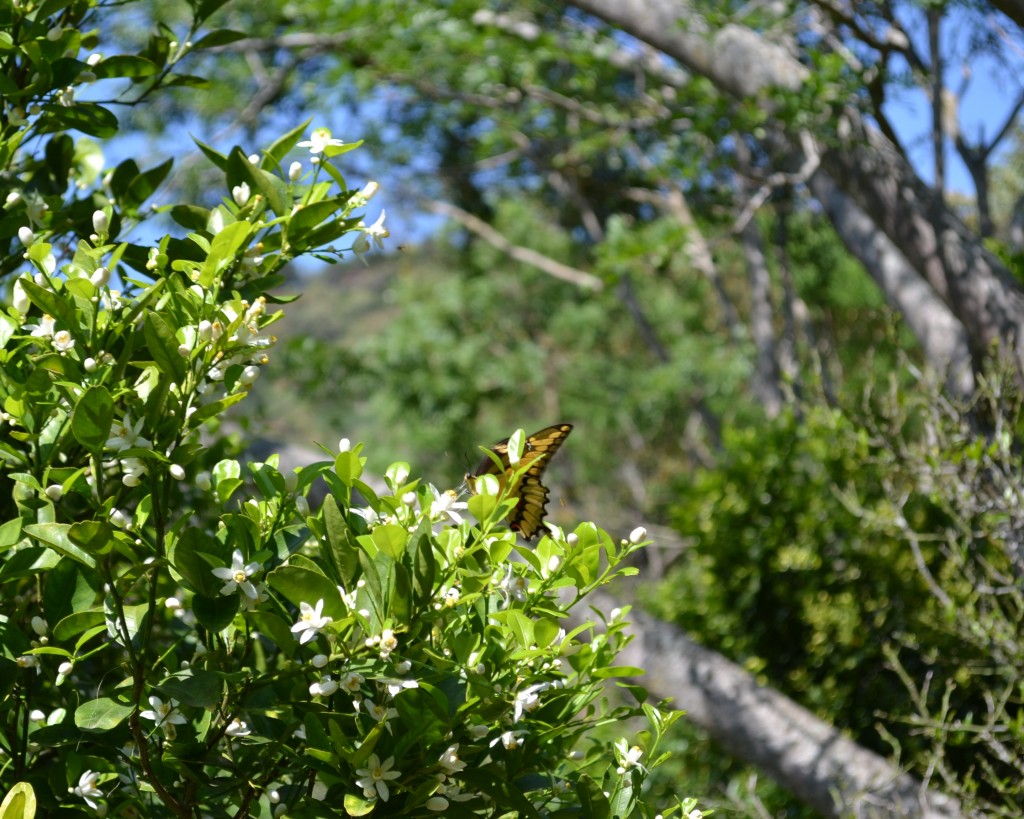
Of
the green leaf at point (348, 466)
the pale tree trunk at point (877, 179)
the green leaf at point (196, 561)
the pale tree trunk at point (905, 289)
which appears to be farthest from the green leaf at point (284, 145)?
the pale tree trunk at point (905, 289)

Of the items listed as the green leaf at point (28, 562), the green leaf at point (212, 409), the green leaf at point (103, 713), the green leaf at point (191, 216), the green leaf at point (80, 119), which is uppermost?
the green leaf at point (80, 119)

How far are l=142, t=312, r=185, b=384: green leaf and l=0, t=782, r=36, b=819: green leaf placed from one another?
562 mm

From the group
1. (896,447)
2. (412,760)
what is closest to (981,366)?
(896,447)

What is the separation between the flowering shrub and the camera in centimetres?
136

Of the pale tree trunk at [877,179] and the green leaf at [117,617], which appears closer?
the green leaf at [117,617]

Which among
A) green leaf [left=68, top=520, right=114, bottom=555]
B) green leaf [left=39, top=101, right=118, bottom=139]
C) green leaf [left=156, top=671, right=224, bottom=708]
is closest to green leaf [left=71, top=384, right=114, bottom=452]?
green leaf [left=68, top=520, right=114, bottom=555]

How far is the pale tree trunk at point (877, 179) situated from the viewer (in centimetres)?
382

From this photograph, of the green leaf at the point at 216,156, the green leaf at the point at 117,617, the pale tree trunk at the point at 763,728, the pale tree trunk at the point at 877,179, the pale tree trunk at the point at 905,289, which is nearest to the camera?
the green leaf at the point at 117,617

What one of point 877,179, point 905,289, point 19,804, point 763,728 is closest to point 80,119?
point 19,804

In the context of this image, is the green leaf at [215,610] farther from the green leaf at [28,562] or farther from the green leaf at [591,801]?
the green leaf at [591,801]

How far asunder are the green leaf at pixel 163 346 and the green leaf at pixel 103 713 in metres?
0.45

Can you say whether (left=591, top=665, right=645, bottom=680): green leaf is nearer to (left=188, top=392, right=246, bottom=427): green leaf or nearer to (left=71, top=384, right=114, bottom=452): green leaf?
(left=188, top=392, right=246, bottom=427): green leaf

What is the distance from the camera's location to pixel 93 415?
127cm

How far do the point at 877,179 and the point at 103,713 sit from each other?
12.2 feet
